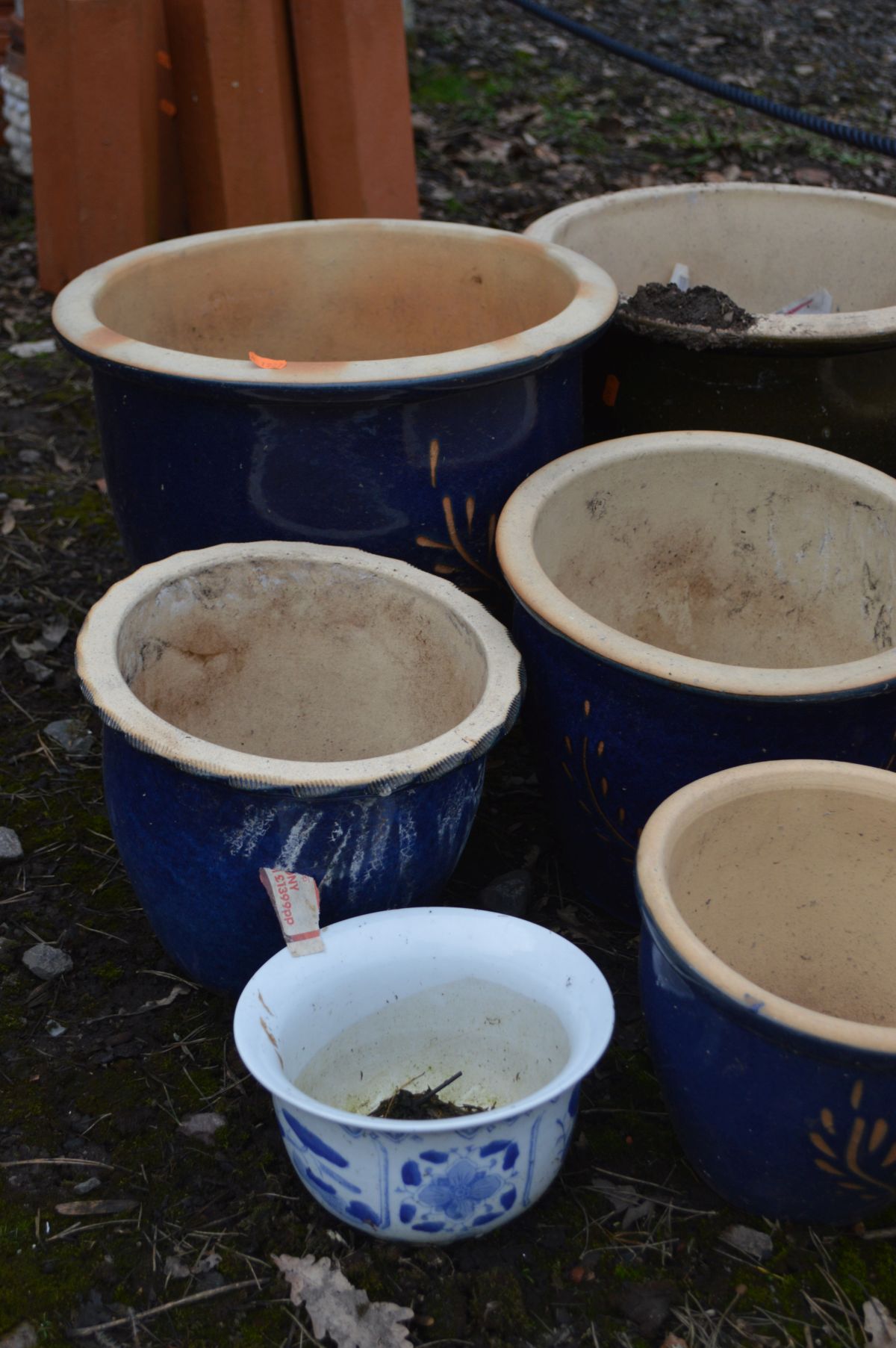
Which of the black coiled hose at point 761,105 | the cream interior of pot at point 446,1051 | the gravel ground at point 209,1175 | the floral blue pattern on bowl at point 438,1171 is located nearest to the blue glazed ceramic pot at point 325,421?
the gravel ground at point 209,1175

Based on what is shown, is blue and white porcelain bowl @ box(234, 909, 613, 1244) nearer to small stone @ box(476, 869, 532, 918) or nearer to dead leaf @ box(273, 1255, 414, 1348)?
dead leaf @ box(273, 1255, 414, 1348)

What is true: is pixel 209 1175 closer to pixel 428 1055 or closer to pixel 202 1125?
pixel 202 1125

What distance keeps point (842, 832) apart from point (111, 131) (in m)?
3.18

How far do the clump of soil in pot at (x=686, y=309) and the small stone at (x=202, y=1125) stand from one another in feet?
5.98

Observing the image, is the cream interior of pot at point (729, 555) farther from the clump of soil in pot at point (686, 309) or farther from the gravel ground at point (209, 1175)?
the gravel ground at point (209, 1175)

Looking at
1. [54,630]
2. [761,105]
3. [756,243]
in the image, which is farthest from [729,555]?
[761,105]

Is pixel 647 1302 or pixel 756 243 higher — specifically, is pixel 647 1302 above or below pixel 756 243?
below

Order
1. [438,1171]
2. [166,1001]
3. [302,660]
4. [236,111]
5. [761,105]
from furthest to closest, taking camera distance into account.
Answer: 1. [761,105]
2. [236,111]
3. [302,660]
4. [166,1001]
5. [438,1171]

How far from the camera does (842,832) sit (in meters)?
1.96

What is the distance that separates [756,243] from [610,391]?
0.92 metres

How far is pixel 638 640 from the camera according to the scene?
2.31 m

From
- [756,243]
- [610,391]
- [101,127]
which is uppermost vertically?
[101,127]

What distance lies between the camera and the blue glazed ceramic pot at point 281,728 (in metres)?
1.90

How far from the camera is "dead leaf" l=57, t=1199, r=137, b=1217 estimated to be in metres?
1.88
